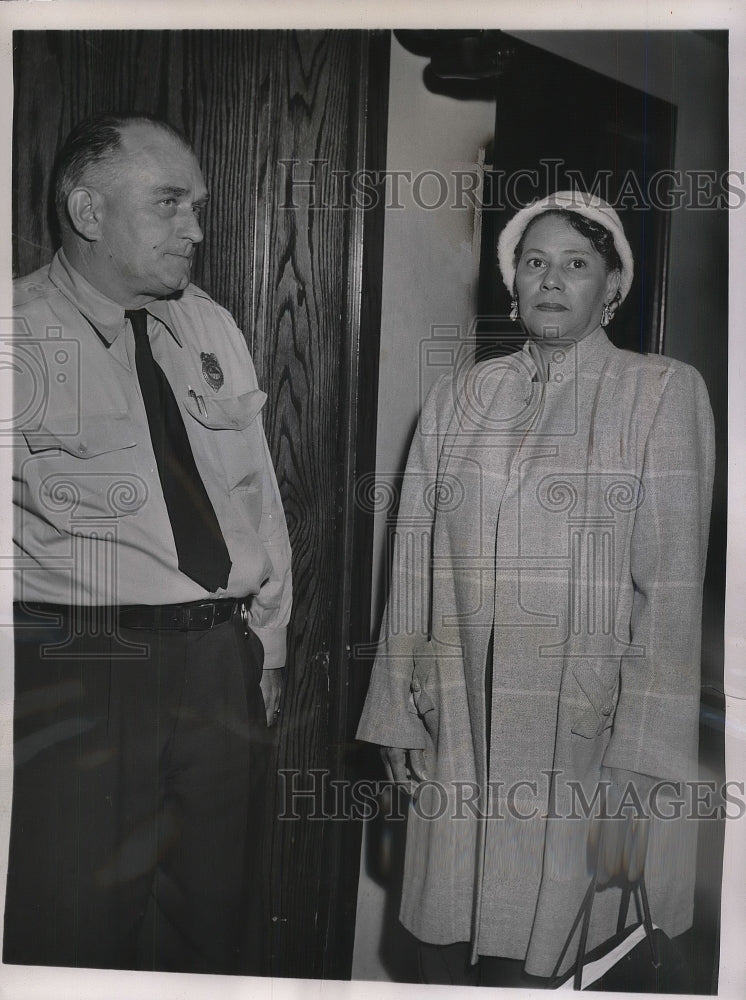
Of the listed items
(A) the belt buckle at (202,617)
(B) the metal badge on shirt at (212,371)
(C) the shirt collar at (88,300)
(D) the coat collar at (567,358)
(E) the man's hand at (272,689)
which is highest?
(C) the shirt collar at (88,300)

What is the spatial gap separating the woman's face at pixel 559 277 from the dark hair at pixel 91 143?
24.9 inches

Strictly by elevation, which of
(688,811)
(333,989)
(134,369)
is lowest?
(333,989)

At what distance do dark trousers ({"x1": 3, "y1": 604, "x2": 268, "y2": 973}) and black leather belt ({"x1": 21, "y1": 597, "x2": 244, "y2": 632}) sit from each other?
2cm

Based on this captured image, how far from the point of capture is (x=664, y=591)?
62.1 inches

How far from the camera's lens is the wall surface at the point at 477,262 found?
1.58 metres

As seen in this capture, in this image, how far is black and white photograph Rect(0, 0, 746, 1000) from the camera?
1.58 meters

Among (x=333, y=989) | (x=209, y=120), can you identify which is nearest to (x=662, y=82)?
(x=209, y=120)

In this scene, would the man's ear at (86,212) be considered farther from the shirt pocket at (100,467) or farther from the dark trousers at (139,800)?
the dark trousers at (139,800)

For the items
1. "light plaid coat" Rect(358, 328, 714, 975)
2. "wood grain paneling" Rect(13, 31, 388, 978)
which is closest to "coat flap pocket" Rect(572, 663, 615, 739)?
"light plaid coat" Rect(358, 328, 714, 975)

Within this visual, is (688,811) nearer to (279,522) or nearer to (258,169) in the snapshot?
(279,522)

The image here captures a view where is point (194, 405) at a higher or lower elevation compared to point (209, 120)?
lower

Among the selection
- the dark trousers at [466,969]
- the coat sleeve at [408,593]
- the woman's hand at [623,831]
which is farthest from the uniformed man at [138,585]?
the woman's hand at [623,831]

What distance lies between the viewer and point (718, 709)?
1.61m

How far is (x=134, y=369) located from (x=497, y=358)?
64 cm
